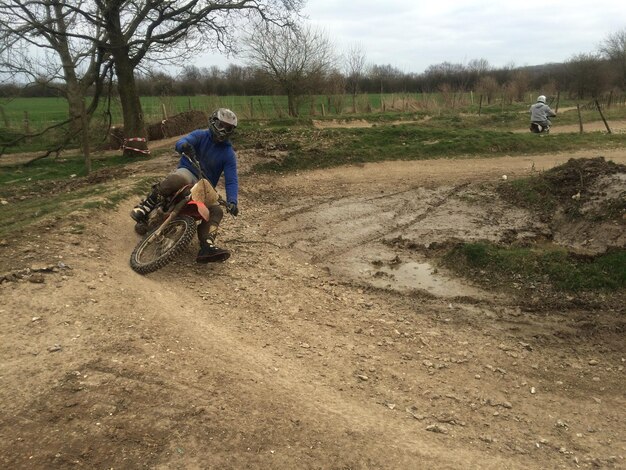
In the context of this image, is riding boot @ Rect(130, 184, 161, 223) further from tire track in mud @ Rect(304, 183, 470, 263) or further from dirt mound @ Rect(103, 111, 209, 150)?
dirt mound @ Rect(103, 111, 209, 150)

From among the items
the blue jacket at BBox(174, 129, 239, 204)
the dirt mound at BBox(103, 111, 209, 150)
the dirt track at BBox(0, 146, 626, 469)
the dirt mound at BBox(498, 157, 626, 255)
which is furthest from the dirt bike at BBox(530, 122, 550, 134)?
the blue jacket at BBox(174, 129, 239, 204)

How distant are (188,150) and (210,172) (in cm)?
52

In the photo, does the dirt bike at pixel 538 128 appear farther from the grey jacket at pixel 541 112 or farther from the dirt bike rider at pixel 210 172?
the dirt bike rider at pixel 210 172

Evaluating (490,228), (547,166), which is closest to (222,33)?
(547,166)

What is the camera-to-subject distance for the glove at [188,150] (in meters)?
6.40

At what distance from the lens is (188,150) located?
21.1ft

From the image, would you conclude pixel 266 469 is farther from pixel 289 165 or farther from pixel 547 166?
pixel 547 166

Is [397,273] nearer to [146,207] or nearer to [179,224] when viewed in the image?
[179,224]

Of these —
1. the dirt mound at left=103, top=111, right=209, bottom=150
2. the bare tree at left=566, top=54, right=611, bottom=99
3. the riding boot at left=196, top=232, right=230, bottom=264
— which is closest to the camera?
the riding boot at left=196, top=232, right=230, bottom=264

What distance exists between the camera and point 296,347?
15.3 feet

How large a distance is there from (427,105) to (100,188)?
30.0m

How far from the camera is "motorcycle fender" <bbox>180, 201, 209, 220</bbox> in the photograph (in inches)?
236

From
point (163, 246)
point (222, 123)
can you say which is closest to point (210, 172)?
point (222, 123)

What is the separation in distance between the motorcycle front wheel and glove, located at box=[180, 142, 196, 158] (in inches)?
36.1
